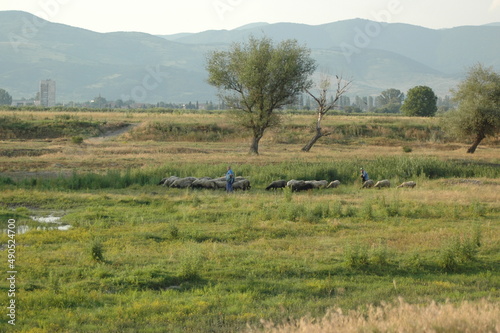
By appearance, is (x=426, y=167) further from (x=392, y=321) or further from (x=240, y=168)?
(x=392, y=321)

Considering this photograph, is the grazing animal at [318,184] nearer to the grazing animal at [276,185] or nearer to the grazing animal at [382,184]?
the grazing animal at [276,185]

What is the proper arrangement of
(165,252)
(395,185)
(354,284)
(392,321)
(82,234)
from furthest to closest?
(395,185) < (82,234) < (165,252) < (354,284) < (392,321)

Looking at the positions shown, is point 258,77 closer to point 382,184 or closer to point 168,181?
point 168,181

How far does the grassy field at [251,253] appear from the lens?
34.2 ft

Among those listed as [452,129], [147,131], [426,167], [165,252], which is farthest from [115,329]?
[147,131]

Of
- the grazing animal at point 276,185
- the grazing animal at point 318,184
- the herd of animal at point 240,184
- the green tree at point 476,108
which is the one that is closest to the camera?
the herd of animal at point 240,184

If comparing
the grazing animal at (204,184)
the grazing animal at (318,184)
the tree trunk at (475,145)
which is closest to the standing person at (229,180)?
the grazing animal at (204,184)

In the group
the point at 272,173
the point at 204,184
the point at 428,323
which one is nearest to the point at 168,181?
the point at 204,184

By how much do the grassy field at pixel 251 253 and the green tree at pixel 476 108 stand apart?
78.4 feet

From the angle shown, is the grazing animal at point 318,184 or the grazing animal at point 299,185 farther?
the grazing animal at point 318,184

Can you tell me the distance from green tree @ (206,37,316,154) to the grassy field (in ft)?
55.4

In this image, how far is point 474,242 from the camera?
638 inches

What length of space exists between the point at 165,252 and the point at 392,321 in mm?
9404

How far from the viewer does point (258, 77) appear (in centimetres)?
5191
